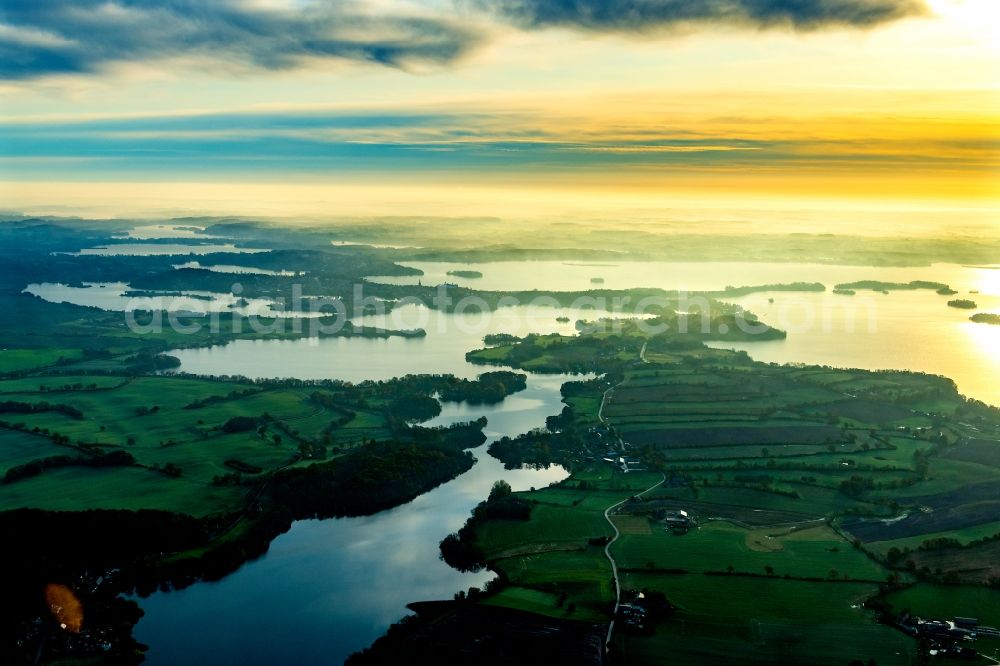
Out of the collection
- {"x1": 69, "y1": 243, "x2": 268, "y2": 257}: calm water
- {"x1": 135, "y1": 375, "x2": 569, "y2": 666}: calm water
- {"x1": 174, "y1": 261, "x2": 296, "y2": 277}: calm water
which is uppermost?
{"x1": 69, "y1": 243, "x2": 268, "y2": 257}: calm water

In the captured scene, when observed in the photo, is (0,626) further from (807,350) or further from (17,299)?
(17,299)

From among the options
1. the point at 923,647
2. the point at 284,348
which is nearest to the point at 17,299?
the point at 284,348

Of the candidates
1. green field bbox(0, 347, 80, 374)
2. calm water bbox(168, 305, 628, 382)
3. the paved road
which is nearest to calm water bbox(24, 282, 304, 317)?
calm water bbox(168, 305, 628, 382)

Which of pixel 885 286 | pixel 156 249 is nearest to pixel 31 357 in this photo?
pixel 156 249

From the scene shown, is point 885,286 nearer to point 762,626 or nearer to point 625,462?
point 625,462

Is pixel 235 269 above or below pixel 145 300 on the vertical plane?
above

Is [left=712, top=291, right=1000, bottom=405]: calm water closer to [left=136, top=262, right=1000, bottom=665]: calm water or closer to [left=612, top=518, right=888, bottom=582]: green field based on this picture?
[left=136, top=262, right=1000, bottom=665]: calm water

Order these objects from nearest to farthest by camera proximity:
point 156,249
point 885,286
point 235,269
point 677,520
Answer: point 677,520 → point 885,286 → point 235,269 → point 156,249

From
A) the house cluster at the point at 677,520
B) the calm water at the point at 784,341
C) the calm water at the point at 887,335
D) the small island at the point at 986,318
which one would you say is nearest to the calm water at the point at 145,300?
the calm water at the point at 784,341

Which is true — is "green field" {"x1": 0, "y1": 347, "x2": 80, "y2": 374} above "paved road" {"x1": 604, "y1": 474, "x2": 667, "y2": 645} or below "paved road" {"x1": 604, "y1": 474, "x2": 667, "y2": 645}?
above
